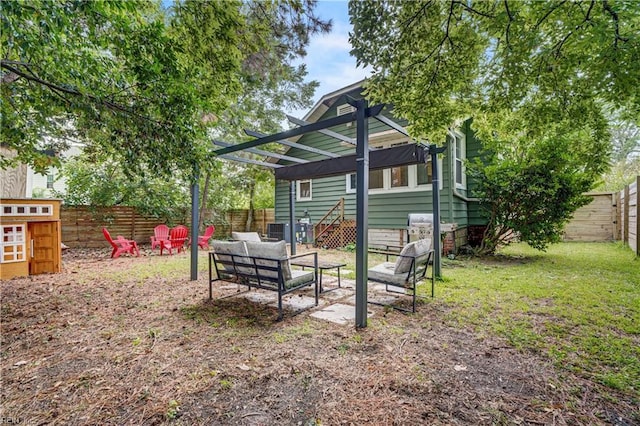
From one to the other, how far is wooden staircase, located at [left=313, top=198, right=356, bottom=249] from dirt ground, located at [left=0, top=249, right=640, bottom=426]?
20.9ft

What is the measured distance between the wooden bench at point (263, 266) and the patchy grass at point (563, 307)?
84.4 inches

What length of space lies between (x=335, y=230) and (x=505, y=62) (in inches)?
312

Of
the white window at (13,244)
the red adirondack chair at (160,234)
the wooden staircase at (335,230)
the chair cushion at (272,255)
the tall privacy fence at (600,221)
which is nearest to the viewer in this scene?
the chair cushion at (272,255)

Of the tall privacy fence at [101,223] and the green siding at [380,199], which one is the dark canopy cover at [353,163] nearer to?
the green siding at [380,199]

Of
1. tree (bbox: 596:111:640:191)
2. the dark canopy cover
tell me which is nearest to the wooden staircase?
the dark canopy cover

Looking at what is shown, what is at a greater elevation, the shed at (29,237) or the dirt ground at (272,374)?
the shed at (29,237)

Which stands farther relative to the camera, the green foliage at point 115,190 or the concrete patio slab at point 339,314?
the green foliage at point 115,190

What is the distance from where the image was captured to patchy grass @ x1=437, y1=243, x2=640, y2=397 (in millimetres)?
2725

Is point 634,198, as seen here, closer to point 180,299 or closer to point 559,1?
point 559,1

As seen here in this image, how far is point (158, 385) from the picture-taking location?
92.3 inches

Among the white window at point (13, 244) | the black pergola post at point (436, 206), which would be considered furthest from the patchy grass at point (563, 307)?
the white window at point (13, 244)

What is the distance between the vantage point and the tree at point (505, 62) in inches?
101

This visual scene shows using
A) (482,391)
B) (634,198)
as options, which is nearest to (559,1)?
(482,391)

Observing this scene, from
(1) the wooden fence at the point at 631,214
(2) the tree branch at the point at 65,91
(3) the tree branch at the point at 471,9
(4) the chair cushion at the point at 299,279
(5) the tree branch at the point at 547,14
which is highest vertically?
(3) the tree branch at the point at 471,9
